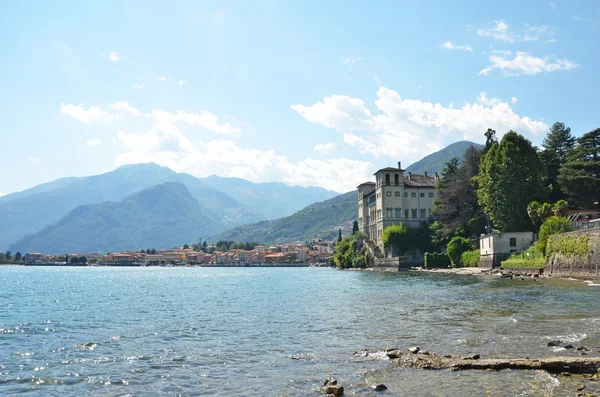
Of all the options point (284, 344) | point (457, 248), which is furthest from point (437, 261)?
point (284, 344)

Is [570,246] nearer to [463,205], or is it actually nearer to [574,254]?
[574,254]

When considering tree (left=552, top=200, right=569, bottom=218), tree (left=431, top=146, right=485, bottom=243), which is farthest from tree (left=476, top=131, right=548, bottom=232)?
tree (left=431, top=146, right=485, bottom=243)

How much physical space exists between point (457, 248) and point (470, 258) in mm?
5032

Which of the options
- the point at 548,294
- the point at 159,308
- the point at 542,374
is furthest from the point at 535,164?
the point at 542,374

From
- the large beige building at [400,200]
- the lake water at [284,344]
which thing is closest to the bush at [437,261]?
the large beige building at [400,200]

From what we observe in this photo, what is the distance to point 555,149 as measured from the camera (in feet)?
256

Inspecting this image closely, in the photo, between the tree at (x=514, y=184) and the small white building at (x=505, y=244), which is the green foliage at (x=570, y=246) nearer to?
the small white building at (x=505, y=244)

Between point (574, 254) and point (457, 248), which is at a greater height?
point (457, 248)

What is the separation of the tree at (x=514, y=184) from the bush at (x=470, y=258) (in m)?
7.73

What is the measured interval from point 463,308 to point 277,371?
16059 mm

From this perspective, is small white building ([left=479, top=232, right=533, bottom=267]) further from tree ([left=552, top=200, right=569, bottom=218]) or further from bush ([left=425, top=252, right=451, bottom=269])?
bush ([left=425, top=252, right=451, bottom=269])

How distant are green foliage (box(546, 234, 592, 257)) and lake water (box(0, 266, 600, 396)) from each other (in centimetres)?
1160

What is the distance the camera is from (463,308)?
91.6ft

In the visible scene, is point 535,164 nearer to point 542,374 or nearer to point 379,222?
point 379,222
